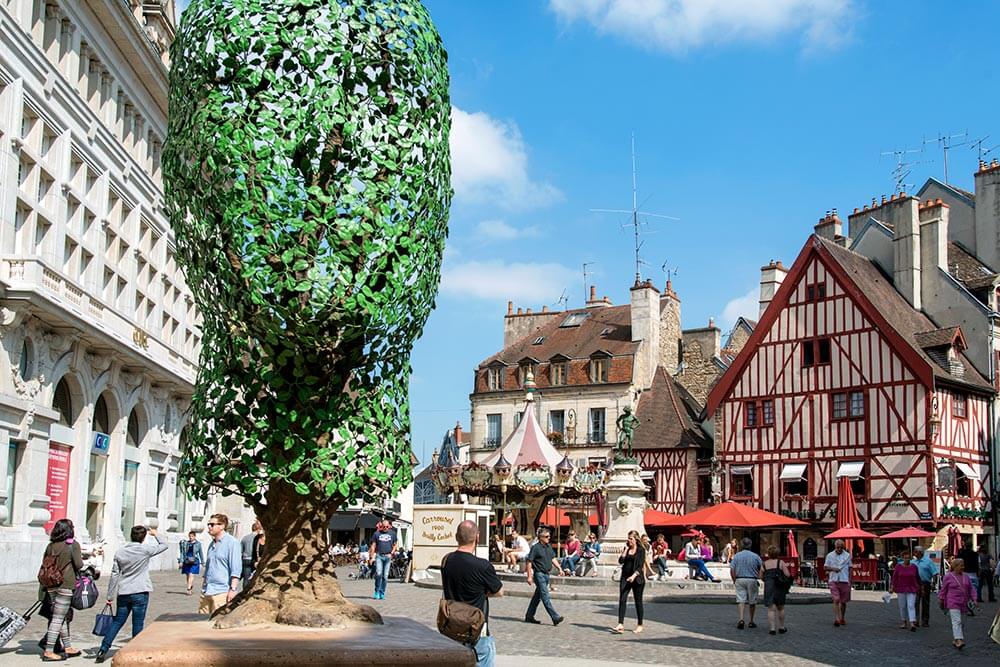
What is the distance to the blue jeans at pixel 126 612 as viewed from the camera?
1048cm

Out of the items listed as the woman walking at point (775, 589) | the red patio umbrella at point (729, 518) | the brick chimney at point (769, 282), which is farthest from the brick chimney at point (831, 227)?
the woman walking at point (775, 589)

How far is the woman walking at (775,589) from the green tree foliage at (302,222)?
370 inches

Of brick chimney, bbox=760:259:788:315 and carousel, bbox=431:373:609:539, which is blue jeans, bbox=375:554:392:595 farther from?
brick chimney, bbox=760:259:788:315

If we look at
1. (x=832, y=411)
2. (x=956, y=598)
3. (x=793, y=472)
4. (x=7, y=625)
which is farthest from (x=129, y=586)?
(x=832, y=411)

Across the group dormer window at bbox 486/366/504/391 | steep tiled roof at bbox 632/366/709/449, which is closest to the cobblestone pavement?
steep tiled roof at bbox 632/366/709/449

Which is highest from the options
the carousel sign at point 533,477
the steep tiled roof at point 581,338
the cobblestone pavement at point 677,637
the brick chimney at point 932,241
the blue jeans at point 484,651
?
the brick chimney at point 932,241

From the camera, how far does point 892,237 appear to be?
41000 millimetres

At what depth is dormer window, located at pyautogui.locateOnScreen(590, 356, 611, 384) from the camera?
4762cm

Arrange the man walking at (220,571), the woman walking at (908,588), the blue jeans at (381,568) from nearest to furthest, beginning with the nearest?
1. the man walking at (220,571)
2. the woman walking at (908,588)
3. the blue jeans at (381,568)

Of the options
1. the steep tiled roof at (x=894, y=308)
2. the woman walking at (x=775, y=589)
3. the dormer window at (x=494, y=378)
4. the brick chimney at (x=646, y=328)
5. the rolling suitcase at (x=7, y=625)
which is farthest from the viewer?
the dormer window at (x=494, y=378)

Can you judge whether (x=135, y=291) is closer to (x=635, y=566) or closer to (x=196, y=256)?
(x=635, y=566)

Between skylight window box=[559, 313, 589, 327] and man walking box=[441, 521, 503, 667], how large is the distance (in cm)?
4357

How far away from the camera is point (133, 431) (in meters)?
29.3

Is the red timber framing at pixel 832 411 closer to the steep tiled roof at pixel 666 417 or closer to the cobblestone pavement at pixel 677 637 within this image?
the steep tiled roof at pixel 666 417
